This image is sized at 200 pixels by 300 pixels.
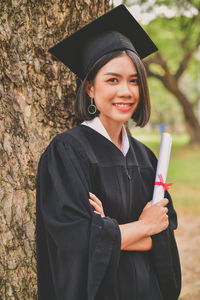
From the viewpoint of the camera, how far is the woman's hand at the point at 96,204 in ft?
5.66

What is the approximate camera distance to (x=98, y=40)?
1.90 meters

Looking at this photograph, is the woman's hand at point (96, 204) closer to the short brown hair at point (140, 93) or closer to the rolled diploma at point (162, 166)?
the rolled diploma at point (162, 166)

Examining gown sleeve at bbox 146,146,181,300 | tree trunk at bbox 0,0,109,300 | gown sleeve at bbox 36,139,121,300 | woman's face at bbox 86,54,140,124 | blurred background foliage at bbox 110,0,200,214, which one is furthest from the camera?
blurred background foliage at bbox 110,0,200,214

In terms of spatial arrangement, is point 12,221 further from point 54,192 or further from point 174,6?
point 174,6

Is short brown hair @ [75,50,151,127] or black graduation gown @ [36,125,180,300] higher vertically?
short brown hair @ [75,50,151,127]

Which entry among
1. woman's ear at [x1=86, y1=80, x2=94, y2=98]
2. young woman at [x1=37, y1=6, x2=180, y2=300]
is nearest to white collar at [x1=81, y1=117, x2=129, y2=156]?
young woman at [x1=37, y1=6, x2=180, y2=300]

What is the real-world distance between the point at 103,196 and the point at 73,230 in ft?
0.90

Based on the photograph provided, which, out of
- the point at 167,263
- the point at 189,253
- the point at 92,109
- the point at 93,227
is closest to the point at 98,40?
the point at 92,109

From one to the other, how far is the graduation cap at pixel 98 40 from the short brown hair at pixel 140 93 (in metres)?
0.03

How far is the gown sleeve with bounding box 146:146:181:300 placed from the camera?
1.94 m

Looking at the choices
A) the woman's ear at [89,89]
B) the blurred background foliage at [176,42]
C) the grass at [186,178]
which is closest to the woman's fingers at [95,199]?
the woman's ear at [89,89]

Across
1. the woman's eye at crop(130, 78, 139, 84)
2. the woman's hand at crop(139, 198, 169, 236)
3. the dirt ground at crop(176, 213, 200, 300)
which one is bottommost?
the dirt ground at crop(176, 213, 200, 300)

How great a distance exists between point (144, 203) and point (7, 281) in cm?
101

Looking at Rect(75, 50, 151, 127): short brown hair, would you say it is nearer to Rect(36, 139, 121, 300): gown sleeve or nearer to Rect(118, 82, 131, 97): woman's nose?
Rect(118, 82, 131, 97): woman's nose
